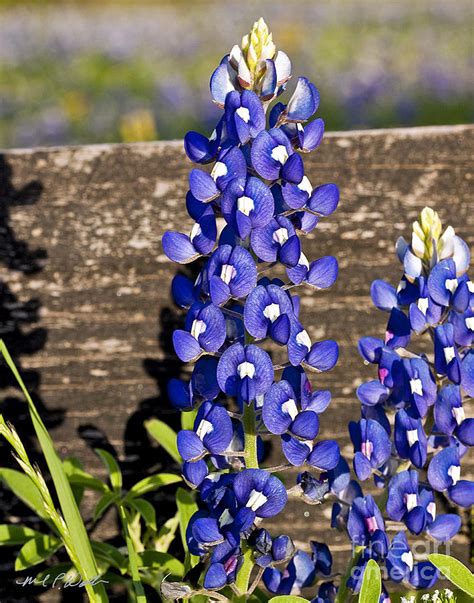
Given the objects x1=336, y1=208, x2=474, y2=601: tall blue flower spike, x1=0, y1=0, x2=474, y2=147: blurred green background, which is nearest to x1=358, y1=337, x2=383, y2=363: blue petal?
x1=336, y1=208, x2=474, y2=601: tall blue flower spike

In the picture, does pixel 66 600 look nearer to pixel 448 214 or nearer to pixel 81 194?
pixel 81 194

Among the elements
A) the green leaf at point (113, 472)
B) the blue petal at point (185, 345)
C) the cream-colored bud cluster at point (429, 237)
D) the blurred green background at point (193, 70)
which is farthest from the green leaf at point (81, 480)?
the blurred green background at point (193, 70)

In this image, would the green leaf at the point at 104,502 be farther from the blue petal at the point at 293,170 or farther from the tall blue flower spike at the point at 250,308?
the blue petal at the point at 293,170

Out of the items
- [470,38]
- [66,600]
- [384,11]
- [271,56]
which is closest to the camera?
[271,56]

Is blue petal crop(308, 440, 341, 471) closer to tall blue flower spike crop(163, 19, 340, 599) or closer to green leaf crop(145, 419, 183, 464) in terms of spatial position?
tall blue flower spike crop(163, 19, 340, 599)

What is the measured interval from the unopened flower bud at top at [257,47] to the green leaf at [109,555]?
2.70 feet

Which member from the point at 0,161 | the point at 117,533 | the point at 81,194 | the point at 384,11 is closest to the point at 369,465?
the point at 117,533

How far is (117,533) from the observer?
1838 millimetres

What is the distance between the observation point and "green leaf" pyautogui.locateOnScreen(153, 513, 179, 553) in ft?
→ 5.37

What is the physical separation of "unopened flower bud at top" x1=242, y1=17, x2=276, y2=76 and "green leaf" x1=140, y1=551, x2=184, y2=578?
30.8 inches

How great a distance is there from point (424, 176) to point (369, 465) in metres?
0.71

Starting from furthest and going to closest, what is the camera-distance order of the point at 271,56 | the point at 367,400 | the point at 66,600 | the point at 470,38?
1. the point at 470,38
2. the point at 66,600
3. the point at 367,400
4. the point at 271,56

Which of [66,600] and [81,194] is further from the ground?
[81,194]

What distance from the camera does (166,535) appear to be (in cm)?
165
